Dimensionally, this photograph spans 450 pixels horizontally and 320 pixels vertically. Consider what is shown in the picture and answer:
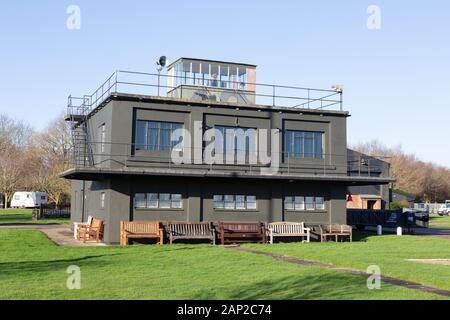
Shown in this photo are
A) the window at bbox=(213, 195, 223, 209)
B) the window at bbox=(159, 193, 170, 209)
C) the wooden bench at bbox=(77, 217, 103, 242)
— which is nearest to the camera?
the wooden bench at bbox=(77, 217, 103, 242)

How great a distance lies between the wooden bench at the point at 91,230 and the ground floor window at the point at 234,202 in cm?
535

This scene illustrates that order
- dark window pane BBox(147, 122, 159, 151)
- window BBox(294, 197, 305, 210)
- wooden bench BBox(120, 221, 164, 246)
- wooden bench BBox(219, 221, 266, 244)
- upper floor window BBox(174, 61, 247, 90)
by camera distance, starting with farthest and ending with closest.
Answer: upper floor window BBox(174, 61, 247, 90) → window BBox(294, 197, 305, 210) → dark window pane BBox(147, 122, 159, 151) → wooden bench BBox(219, 221, 266, 244) → wooden bench BBox(120, 221, 164, 246)

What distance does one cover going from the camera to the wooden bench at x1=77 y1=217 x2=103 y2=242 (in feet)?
82.8

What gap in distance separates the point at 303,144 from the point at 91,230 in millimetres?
11082

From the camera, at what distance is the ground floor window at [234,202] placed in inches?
1059

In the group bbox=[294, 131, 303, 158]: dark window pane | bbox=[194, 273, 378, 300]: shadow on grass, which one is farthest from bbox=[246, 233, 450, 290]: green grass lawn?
bbox=[294, 131, 303, 158]: dark window pane

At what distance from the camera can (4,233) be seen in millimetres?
28141

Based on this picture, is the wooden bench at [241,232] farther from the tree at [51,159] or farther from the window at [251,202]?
the tree at [51,159]

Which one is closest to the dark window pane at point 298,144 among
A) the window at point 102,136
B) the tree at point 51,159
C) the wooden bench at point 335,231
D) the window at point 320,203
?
the window at point 320,203

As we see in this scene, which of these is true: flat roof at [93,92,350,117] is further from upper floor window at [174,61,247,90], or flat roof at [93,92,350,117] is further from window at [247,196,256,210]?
window at [247,196,256,210]

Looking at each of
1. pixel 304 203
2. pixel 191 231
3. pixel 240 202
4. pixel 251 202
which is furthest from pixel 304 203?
pixel 191 231

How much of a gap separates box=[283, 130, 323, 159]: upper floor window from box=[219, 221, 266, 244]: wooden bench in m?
4.20

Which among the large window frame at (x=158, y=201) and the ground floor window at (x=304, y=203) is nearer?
the large window frame at (x=158, y=201)
